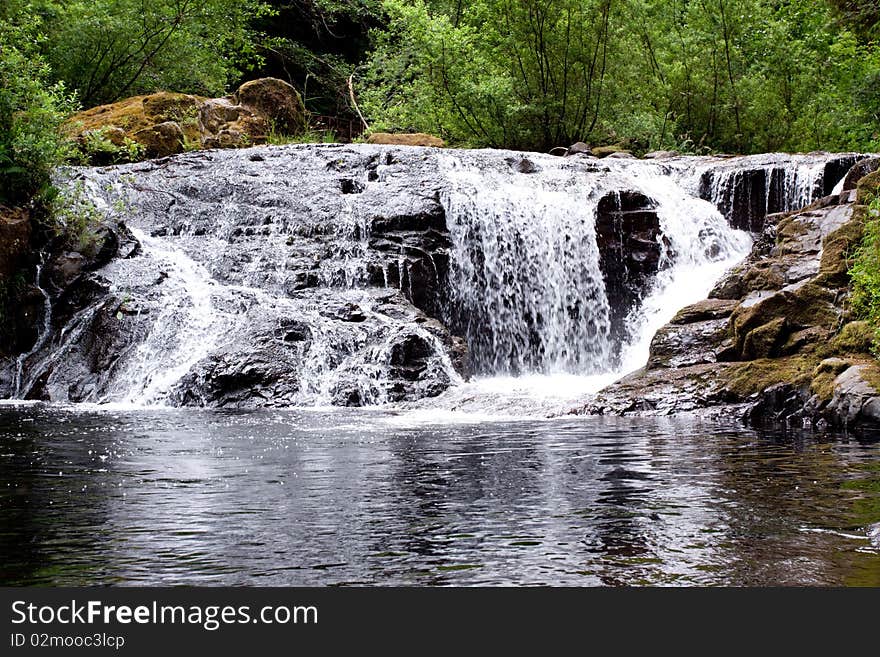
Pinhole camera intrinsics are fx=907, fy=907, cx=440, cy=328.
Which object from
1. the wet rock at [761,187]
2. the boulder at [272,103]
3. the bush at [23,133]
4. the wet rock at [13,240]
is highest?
the boulder at [272,103]

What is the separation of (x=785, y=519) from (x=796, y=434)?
4365 mm

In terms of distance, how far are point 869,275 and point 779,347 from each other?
4.41 feet

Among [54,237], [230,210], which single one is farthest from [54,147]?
[230,210]

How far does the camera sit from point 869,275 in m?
10.3

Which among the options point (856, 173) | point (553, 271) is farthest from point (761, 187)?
point (553, 271)

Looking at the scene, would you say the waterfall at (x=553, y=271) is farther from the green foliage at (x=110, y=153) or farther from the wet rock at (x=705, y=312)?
the green foliage at (x=110, y=153)

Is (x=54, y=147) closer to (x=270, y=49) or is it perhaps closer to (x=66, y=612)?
(x=66, y=612)

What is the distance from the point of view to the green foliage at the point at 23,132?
14.9m

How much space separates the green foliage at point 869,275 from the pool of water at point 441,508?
243 centimetres

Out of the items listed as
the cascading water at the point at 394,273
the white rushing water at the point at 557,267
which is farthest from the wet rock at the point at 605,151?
the white rushing water at the point at 557,267

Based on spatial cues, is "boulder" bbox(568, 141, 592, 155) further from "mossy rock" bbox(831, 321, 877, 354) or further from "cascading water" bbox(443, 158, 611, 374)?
"mossy rock" bbox(831, 321, 877, 354)

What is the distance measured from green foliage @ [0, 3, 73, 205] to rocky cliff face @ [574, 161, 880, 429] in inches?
397

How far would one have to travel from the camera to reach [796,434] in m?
8.70

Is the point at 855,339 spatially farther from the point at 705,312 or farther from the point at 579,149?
the point at 579,149
